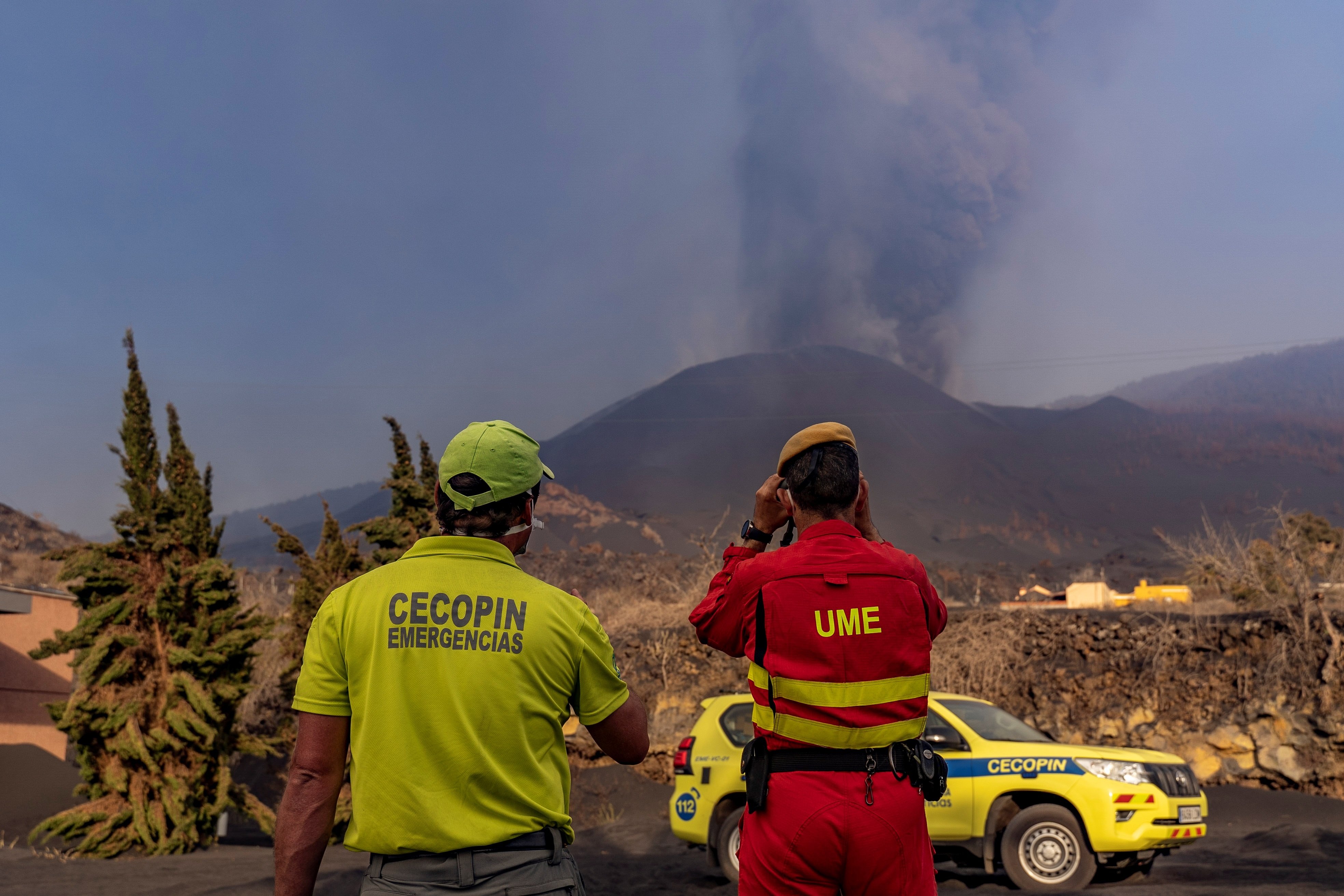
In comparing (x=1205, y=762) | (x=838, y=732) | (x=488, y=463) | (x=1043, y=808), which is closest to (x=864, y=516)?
(x=838, y=732)

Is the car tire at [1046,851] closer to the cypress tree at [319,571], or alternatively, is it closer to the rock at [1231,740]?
the rock at [1231,740]

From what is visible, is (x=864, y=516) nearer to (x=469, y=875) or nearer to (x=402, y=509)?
(x=469, y=875)

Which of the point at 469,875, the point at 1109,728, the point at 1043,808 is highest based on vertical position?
the point at 469,875

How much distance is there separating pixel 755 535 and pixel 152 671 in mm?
11850

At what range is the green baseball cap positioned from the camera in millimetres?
2490

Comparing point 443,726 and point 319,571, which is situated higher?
point 319,571

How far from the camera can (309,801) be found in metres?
2.28

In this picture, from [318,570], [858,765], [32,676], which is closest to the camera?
[858,765]

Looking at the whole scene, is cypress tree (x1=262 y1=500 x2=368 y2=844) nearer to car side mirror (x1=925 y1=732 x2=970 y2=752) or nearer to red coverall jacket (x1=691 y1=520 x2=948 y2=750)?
car side mirror (x1=925 y1=732 x2=970 y2=752)

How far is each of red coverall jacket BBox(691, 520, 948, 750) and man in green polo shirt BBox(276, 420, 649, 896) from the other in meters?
0.82

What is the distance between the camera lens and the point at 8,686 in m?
19.8

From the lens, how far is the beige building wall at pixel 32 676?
773 inches

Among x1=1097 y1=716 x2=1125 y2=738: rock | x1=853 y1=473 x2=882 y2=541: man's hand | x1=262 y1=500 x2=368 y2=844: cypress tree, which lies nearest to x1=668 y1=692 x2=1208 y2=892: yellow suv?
x1=853 y1=473 x2=882 y2=541: man's hand

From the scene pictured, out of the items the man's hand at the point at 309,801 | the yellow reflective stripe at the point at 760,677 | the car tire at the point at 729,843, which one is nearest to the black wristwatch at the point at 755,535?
the yellow reflective stripe at the point at 760,677
